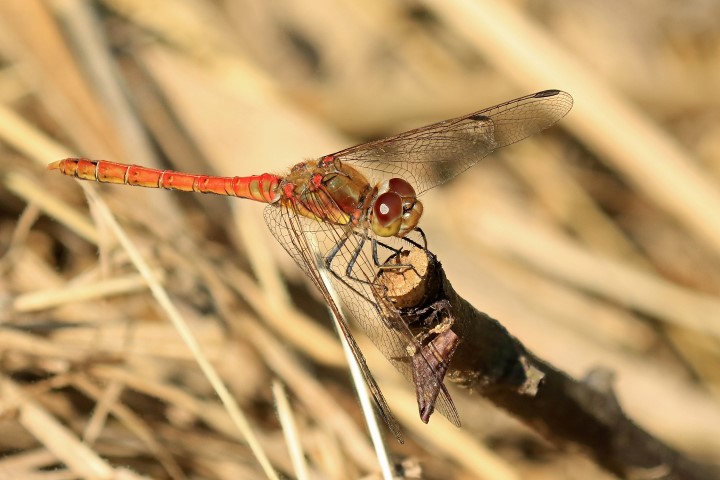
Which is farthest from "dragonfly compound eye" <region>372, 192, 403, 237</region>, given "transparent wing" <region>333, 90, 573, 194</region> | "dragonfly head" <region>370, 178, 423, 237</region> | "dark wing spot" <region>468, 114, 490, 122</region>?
"dark wing spot" <region>468, 114, 490, 122</region>

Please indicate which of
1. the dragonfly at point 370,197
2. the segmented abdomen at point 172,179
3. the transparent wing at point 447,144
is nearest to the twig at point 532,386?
the dragonfly at point 370,197

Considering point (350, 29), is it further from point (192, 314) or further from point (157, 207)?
point (192, 314)

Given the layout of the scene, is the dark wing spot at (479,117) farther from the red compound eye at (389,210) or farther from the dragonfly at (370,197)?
the red compound eye at (389,210)

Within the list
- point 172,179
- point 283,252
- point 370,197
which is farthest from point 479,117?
point 283,252

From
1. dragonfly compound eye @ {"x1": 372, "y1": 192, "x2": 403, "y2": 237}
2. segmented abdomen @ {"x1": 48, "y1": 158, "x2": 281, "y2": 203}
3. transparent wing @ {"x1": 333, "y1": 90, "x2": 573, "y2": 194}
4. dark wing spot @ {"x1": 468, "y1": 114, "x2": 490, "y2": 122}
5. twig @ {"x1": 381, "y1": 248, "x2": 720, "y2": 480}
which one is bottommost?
twig @ {"x1": 381, "y1": 248, "x2": 720, "y2": 480}

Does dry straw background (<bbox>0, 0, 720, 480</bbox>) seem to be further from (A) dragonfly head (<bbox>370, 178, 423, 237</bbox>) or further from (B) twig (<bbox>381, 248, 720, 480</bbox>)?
(A) dragonfly head (<bbox>370, 178, 423, 237</bbox>)

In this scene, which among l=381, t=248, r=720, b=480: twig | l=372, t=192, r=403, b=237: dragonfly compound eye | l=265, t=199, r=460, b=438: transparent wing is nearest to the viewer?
l=381, t=248, r=720, b=480: twig
